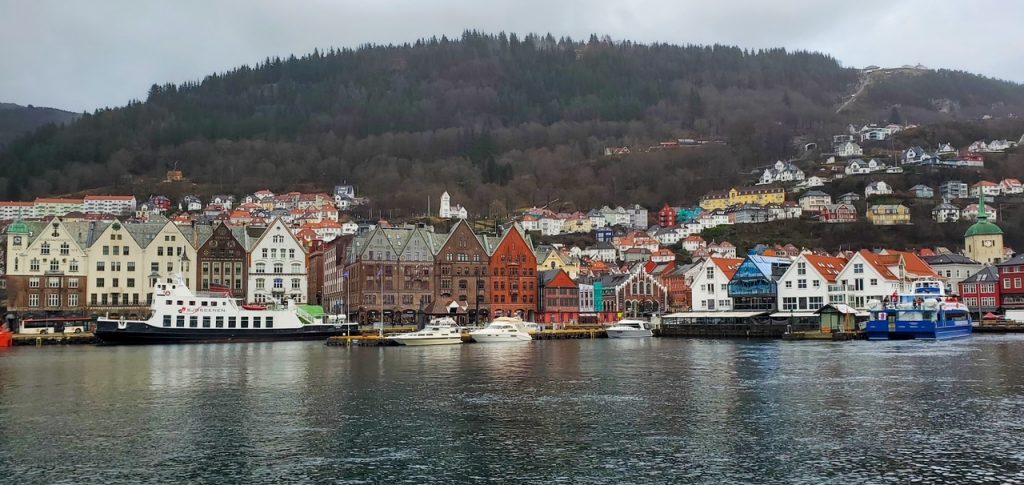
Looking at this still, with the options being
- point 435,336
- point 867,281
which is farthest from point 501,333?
point 867,281

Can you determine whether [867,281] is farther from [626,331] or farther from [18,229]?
[18,229]

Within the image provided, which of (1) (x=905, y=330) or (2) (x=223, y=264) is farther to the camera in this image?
(2) (x=223, y=264)

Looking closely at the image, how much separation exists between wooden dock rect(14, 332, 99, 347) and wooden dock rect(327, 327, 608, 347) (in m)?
27.5

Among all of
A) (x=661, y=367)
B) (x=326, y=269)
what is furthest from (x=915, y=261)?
(x=326, y=269)

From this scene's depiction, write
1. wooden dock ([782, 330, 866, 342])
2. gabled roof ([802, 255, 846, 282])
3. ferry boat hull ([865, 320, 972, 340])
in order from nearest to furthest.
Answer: ferry boat hull ([865, 320, 972, 340]) → wooden dock ([782, 330, 866, 342]) → gabled roof ([802, 255, 846, 282])

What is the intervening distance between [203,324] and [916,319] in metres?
71.2

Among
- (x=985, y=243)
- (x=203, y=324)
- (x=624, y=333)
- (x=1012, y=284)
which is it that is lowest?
(x=624, y=333)

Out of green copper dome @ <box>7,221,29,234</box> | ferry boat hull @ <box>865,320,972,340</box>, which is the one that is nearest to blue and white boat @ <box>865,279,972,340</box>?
ferry boat hull @ <box>865,320,972,340</box>

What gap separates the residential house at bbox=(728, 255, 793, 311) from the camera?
106438mm

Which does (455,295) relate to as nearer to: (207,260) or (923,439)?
(207,260)

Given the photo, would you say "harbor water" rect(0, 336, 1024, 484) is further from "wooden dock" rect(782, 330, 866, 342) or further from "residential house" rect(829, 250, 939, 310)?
"residential house" rect(829, 250, 939, 310)

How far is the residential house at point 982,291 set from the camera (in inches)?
4712

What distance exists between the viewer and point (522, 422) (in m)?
32.0

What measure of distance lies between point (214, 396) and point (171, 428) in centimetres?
891
